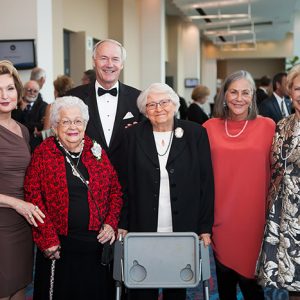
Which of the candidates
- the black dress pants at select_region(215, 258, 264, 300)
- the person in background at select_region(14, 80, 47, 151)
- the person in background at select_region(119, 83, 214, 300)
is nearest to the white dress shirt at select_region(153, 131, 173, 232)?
the person in background at select_region(119, 83, 214, 300)

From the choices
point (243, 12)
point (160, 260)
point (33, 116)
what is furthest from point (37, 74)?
point (243, 12)

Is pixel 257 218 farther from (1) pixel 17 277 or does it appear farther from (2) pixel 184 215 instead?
(1) pixel 17 277

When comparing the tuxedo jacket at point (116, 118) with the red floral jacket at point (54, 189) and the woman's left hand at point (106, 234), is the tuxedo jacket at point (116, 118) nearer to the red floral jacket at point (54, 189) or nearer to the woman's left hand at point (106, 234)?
the red floral jacket at point (54, 189)

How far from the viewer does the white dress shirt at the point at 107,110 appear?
127 inches

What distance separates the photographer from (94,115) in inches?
127

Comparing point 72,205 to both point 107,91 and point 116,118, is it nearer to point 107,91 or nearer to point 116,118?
point 116,118

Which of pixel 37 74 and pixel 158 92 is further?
pixel 37 74

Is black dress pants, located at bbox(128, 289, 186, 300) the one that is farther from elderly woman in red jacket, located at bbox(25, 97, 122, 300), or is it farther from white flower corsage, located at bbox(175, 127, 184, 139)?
white flower corsage, located at bbox(175, 127, 184, 139)

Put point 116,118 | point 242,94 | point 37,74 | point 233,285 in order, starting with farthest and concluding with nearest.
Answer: point 37,74
point 116,118
point 233,285
point 242,94

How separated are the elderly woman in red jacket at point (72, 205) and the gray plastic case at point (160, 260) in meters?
0.32

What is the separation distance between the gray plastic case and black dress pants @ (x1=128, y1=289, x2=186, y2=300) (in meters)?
0.40

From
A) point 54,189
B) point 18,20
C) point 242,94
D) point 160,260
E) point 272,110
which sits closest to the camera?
point 160,260

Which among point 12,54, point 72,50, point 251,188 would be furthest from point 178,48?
point 251,188

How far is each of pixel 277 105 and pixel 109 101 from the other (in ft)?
11.1
